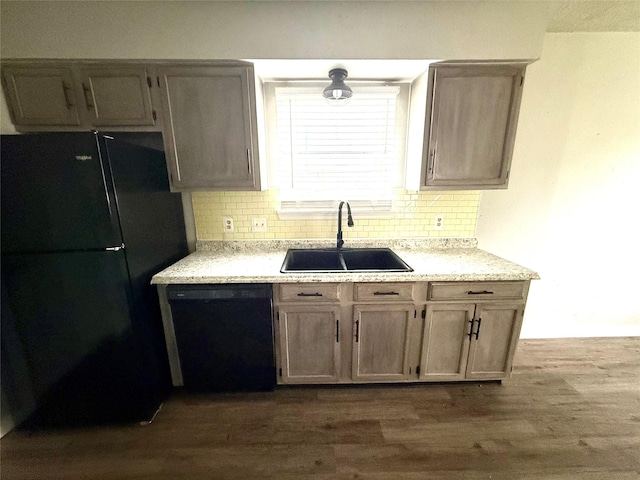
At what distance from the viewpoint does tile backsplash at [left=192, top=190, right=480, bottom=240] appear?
2020mm

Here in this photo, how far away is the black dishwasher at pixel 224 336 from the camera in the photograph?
1543mm

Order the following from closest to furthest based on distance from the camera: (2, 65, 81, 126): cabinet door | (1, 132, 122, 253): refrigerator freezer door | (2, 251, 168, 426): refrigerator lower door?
(1, 132, 122, 253): refrigerator freezer door
(2, 251, 168, 426): refrigerator lower door
(2, 65, 81, 126): cabinet door

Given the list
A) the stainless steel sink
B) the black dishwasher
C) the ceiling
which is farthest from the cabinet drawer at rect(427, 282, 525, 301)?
the ceiling

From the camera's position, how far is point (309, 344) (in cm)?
166

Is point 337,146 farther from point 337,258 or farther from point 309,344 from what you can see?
point 309,344

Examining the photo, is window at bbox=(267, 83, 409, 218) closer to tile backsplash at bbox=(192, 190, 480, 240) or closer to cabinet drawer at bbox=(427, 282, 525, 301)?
tile backsplash at bbox=(192, 190, 480, 240)

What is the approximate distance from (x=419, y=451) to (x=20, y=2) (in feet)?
11.1

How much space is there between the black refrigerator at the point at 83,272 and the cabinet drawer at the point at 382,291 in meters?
1.31

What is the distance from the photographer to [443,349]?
169 cm

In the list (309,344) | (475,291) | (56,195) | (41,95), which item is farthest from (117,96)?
(475,291)

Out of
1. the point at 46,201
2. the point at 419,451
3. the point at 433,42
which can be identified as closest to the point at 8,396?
the point at 46,201

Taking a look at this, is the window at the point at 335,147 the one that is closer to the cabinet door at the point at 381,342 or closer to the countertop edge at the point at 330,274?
the countertop edge at the point at 330,274

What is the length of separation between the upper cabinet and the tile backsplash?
69 cm

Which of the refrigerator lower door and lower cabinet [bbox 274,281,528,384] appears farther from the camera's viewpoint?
lower cabinet [bbox 274,281,528,384]
